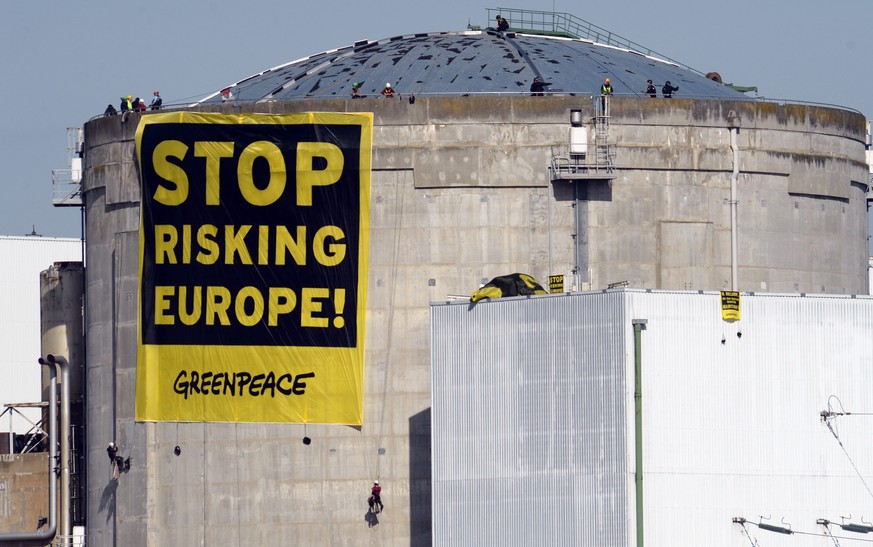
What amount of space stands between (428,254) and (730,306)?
→ 13.9m

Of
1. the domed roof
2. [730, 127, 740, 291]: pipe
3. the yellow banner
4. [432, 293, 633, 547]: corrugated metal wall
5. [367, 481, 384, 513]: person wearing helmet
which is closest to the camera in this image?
[432, 293, 633, 547]: corrugated metal wall

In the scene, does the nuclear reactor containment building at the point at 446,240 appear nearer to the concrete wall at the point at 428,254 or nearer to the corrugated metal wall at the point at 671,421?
the concrete wall at the point at 428,254

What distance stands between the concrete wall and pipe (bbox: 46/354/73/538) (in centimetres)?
592

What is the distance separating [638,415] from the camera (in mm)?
71062

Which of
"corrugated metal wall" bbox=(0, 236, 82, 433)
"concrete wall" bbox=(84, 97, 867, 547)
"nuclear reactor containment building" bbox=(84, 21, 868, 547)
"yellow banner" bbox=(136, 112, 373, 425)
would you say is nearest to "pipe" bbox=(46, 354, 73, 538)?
"nuclear reactor containment building" bbox=(84, 21, 868, 547)

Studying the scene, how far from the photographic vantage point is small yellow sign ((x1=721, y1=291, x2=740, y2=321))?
72.8 metres

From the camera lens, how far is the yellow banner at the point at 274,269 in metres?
81.0

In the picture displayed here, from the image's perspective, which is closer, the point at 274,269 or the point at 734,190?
the point at 274,269

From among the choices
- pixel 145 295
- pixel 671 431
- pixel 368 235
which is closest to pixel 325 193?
pixel 368 235

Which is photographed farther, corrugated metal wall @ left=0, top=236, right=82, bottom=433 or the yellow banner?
corrugated metal wall @ left=0, top=236, right=82, bottom=433

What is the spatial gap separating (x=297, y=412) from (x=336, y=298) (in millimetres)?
4645

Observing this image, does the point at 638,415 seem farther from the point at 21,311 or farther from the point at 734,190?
the point at 21,311

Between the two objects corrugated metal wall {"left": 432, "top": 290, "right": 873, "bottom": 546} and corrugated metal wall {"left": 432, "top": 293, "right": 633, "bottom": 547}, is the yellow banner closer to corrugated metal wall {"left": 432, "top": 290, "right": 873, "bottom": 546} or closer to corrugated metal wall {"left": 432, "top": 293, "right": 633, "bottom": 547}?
corrugated metal wall {"left": 432, "top": 293, "right": 633, "bottom": 547}

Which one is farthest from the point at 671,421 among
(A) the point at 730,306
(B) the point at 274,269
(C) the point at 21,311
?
(C) the point at 21,311
